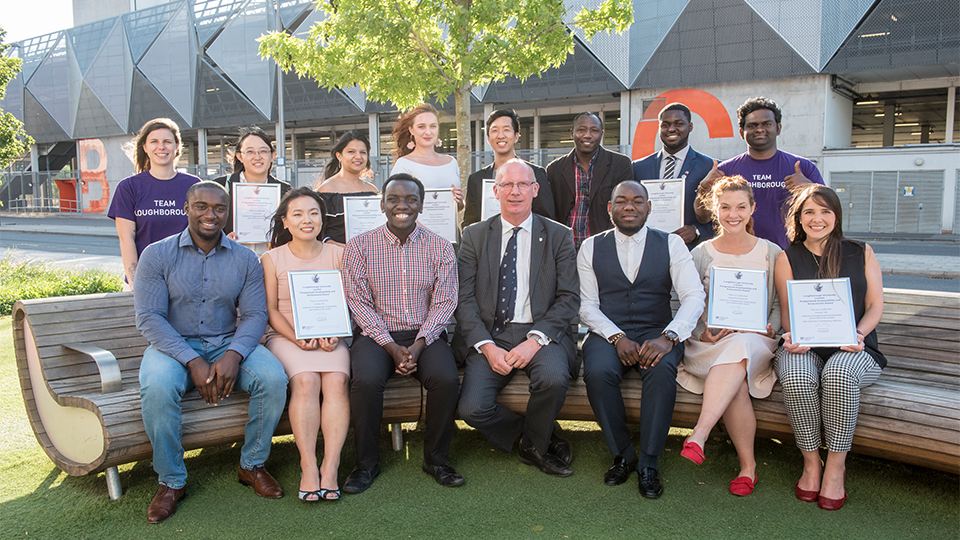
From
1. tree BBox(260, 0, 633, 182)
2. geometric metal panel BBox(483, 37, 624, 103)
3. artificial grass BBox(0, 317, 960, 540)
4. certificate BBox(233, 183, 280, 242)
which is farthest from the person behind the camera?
geometric metal panel BBox(483, 37, 624, 103)

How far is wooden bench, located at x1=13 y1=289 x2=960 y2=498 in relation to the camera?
3.39 meters

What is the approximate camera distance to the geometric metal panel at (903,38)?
1789 cm

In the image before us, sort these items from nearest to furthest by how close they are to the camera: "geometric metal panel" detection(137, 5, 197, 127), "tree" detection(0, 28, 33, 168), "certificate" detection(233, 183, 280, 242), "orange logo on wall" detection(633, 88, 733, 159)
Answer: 1. "certificate" detection(233, 183, 280, 242)
2. "tree" detection(0, 28, 33, 168)
3. "orange logo on wall" detection(633, 88, 733, 159)
4. "geometric metal panel" detection(137, 5, 197, 127)

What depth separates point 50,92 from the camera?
1457 inches

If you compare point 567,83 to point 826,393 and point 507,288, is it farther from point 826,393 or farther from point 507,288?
point 826,393

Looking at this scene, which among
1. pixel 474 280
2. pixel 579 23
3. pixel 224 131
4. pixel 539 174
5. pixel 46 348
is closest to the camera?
pixel 46 348

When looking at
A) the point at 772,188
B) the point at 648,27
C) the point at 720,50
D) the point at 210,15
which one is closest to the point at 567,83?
the point at 648,27

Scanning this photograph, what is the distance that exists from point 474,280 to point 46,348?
2.66 metres

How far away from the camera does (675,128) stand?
4.98 m

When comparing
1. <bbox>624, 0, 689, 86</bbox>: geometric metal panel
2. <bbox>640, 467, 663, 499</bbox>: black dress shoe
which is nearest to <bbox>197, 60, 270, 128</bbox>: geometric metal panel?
<bbox>624, 0, 689, 86</bbox>: geometric metal panel

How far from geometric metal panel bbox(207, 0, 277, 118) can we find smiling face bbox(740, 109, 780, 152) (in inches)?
1031

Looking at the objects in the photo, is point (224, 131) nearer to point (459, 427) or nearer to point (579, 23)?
point (579, 23)

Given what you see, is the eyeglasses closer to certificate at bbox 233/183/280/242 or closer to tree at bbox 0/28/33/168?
certificate at bbox 233/183/280/242

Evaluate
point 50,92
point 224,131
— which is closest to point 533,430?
point 224,131
